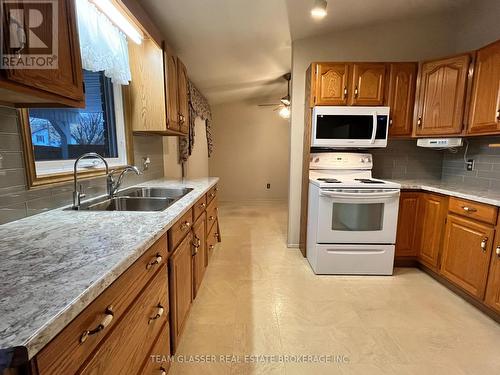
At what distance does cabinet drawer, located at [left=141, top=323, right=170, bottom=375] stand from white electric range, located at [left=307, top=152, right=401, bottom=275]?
1587 millimetres

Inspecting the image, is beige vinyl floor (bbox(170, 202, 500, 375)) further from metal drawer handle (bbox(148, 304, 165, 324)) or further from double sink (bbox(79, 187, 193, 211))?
double sink (bbox(79, 187, 193, 211))

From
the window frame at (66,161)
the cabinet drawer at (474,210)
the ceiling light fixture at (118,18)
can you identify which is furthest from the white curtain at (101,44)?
the cabinet drawer at (474,210)

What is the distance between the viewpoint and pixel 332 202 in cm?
231

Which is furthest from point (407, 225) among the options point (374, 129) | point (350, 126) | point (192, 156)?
point (192, 156)

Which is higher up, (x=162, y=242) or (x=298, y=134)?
(x=298, y=134)

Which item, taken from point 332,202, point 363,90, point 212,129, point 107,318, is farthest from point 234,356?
point 212,129

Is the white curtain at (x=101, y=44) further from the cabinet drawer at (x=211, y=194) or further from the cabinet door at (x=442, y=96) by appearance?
the cabinet door at (x=442, y=96)

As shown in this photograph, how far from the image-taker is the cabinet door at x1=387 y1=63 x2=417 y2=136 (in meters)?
2.47

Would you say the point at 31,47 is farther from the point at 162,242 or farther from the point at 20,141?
the point at 162,242

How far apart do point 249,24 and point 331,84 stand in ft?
3.14

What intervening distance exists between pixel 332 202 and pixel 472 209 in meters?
1.02

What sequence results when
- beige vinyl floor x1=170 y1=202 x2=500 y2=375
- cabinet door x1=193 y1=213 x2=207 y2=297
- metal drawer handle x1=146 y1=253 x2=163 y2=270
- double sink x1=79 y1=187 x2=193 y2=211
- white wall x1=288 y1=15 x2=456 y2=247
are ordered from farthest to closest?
white wall x1=288 y1=15 x2=456 y2=247 < cabinet door x1=193 y1=213 x2=207 y2=297 < double sink x1=79 y1=187 x2=193 y2=211 < beige vinyl floor x1=170 y1=202 x2=500 y2=375 < metal drawer handle x1=146 y1=253 x2=163 y2=270

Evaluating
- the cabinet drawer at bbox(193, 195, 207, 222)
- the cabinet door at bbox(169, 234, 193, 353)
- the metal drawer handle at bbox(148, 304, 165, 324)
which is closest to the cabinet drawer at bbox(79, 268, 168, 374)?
the metal drawer handle at bbox(148, 304, 165, 324)

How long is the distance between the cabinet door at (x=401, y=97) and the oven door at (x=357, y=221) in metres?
0.78
